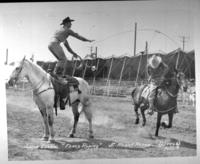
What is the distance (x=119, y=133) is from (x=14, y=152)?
1203mm

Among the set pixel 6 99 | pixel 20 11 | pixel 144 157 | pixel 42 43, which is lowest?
pixel 144 157

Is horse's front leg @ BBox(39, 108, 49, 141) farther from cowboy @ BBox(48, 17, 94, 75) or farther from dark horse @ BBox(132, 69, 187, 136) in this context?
dark horse @ BBox(132, 69, 187, 136)

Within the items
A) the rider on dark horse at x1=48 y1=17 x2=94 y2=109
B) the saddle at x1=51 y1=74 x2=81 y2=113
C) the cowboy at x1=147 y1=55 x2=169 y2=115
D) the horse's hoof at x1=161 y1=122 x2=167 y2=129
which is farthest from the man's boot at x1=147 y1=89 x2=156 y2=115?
the rider on dark horse at x1=48 y1=17 x2=94 y2=109

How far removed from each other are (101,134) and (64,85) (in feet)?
2.33

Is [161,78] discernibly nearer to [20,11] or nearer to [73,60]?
[73,60]

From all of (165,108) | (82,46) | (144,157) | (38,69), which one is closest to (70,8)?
(82,46)

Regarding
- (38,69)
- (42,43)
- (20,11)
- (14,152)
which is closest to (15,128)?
(14,152)

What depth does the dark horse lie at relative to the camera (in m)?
4.77

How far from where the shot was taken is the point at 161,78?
4809 millimetres

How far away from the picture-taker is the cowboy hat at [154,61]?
15.6ft

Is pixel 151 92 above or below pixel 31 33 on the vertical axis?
below

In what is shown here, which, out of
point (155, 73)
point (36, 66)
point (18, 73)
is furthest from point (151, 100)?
point (18, 73)

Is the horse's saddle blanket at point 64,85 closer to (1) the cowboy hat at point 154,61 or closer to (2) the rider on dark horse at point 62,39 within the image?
(2) the rider on dark horse at point 62,39

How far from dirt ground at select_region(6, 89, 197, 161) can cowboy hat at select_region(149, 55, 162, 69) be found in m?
0.48
